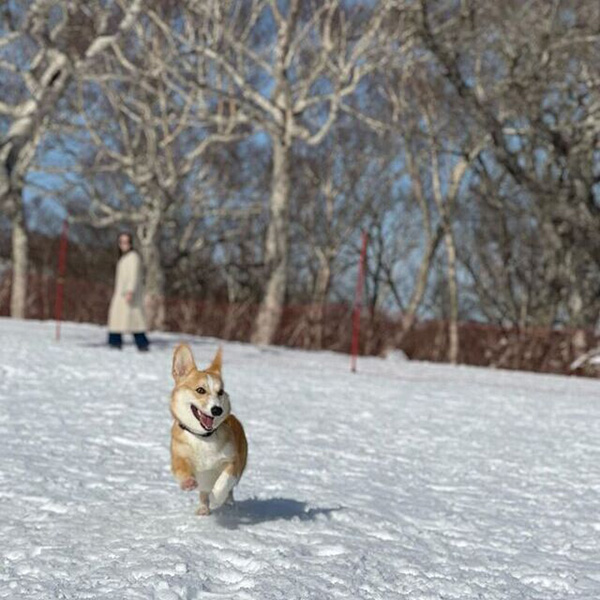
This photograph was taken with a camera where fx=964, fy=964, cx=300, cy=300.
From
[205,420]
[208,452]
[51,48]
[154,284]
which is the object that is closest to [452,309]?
[154,284]

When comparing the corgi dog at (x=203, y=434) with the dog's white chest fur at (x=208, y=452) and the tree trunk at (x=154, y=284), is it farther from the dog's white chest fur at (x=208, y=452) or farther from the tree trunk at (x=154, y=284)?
the tree trunk at (x=154, y=284)

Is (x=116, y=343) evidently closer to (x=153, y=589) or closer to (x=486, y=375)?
(x=486, y=375)

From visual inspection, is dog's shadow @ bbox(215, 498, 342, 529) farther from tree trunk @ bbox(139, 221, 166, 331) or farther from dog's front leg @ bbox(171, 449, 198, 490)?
tree trunk @ bbox(139, 221, 166, 331)

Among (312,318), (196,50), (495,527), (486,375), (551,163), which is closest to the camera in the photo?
(495,527)

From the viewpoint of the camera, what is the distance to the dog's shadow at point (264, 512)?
4.80m

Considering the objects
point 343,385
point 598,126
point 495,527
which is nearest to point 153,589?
point 495,527

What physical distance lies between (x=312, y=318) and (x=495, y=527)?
15.9m

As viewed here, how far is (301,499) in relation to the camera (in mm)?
5539

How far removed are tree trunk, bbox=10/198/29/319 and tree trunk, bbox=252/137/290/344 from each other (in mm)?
5604

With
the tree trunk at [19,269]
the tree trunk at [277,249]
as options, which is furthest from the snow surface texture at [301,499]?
the tree trunk at [19,269]

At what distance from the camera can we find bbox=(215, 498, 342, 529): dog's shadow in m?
4.80

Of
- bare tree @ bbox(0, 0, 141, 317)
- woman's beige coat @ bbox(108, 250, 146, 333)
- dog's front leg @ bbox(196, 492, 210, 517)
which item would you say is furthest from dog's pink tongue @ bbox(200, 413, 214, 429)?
bare tree @ bbox(0, 0, 141, 317)

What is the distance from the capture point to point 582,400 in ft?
43.9

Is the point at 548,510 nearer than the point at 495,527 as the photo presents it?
No
